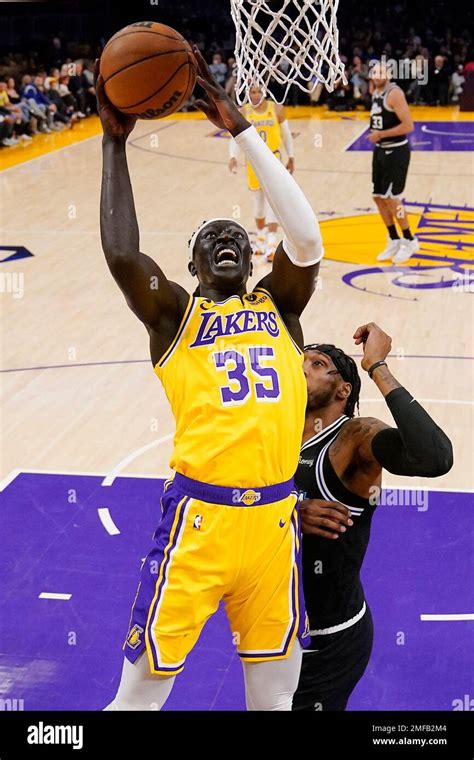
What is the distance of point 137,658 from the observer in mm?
3457

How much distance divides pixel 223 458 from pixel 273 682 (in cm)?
82

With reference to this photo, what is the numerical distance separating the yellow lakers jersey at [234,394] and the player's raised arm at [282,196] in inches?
7.8

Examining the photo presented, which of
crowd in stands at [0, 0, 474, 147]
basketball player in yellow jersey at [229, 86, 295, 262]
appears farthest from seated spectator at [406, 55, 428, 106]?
basketball player in yellow jersey at [229, 86, 295, 262]

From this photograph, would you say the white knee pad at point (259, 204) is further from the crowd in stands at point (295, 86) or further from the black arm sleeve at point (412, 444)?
the crowd in stands at point (295, 86)

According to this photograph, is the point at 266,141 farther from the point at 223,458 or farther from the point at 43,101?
the point at 43,101

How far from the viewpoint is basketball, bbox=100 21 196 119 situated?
357 cm

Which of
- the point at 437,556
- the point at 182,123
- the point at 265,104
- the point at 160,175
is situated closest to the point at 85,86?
the point at 182,123

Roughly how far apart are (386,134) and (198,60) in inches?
318

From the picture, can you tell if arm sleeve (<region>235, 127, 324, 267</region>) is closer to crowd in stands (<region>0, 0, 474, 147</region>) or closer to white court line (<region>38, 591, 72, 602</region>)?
white court line (<region>38, 591, 72, 602</region>)

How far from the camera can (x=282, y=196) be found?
352 cm

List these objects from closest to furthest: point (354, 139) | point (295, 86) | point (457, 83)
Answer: point (354, 139) → point (295, 86) → point (457, 83)

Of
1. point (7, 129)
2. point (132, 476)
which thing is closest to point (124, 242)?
point (132, 476)

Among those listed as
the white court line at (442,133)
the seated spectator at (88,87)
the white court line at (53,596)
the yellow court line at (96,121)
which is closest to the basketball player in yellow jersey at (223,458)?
the white court line at (53,596)

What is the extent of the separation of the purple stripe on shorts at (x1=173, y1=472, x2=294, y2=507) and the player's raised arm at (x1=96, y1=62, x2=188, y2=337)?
0.58 metres
